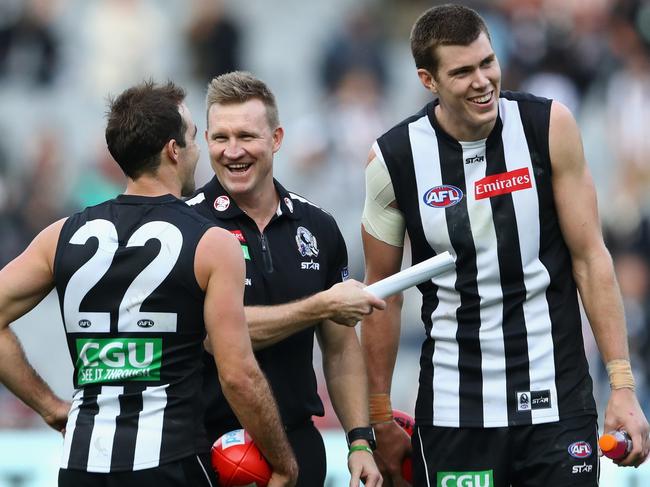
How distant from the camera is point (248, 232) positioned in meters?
5.22

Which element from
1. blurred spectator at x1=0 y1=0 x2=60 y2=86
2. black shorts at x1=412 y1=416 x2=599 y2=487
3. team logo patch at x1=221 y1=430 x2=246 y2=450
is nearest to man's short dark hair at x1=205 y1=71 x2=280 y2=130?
team logo patch at x1=221 y1=430 x2=246 y2=450

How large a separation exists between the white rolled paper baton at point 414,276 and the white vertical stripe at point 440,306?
224 mm

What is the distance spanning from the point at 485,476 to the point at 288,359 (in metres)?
0.91

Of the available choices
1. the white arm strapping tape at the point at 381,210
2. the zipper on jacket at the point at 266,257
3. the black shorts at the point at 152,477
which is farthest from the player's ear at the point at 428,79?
the black shorts at the point at 152,477

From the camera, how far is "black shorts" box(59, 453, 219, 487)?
14.6ft

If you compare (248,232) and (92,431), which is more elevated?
(248,232)

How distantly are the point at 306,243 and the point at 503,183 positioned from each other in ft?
2.79

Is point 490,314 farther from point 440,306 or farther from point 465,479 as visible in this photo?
point 465,479

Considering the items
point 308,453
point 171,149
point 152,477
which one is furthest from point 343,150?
point 152,477

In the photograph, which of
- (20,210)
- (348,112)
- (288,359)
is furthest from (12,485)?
(348,112)

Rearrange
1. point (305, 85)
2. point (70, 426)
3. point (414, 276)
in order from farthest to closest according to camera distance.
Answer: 1. point (305, 85)
2. point (414, 276)
3. point (70, 426)

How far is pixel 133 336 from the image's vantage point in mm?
4430

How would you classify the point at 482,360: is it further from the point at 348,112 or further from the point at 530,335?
the point at 348,112

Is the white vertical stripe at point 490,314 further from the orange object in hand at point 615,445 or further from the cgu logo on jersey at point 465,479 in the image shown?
the orange object in hand at point 615,445
